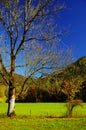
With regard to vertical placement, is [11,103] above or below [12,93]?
below

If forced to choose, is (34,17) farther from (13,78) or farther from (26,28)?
(13,78)

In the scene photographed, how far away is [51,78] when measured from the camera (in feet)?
91.8

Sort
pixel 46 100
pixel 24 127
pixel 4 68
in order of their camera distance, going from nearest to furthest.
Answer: pixel 24 127
pixel 4 68
pixel 46 100

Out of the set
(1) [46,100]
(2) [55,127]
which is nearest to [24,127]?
(2) [55,127]

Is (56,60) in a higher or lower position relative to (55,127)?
higher

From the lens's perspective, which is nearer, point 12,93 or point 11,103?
point 11,103

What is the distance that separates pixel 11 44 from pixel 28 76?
9.92 feet

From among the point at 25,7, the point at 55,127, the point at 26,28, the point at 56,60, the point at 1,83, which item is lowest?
the point at 55,127

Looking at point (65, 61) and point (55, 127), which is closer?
point (55, 127)

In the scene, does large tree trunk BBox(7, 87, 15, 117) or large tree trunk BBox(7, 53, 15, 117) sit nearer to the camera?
large tree trunk BBox(7, 87, 15, 117)

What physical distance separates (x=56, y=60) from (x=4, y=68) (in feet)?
14.3

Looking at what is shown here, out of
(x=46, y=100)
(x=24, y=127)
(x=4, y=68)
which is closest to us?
(x=24, y=127)

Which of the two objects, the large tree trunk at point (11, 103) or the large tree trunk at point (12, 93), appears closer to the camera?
the large tree trunk at point (11, 103)

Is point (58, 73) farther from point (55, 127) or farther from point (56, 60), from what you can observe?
point (55, 127)
